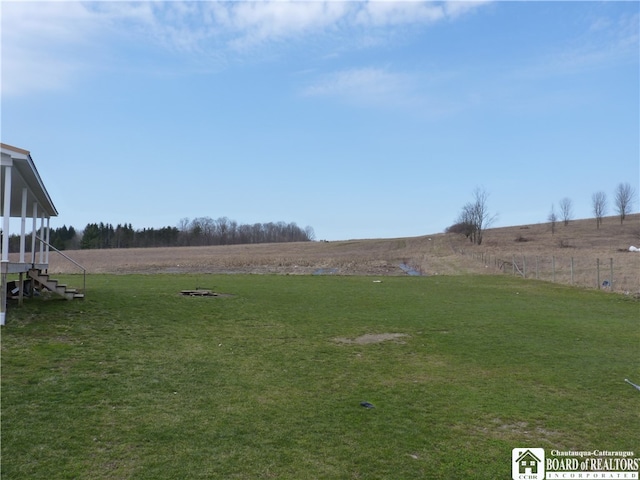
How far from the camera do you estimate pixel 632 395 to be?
7285 millimetres

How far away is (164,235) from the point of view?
124 meters

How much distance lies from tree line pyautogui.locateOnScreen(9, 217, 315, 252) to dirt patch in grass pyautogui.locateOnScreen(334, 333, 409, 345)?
10137cm

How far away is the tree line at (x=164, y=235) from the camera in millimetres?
114412

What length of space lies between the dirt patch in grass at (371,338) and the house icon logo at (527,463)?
6.39 metres

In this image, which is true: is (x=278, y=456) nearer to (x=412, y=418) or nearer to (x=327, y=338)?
(x=412, y=418)

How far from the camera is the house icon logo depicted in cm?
473

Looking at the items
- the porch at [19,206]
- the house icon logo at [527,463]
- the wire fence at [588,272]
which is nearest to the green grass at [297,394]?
the house icon logo at [527,463]

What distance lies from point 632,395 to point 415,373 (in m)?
3.31

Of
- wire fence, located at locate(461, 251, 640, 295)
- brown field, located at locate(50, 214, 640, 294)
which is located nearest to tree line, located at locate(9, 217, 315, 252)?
brown field, located at locate(50, 214, 640, 294)

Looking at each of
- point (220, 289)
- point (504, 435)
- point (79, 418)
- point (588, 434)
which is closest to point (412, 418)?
point (504, 435)

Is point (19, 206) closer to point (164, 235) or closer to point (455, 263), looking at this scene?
point (455, 263)

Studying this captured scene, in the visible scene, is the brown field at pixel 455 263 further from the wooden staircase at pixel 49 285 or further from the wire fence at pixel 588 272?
the wooden staircase at pixel 49 285

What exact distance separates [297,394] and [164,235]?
122994mm

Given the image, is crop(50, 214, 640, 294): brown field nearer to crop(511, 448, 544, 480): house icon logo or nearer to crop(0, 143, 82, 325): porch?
crop(511, 448, 544, 480): house icon logo
